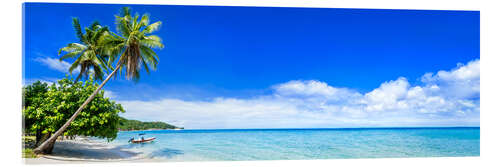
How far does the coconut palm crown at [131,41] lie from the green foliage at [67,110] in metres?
0.93

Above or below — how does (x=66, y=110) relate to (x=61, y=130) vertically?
above

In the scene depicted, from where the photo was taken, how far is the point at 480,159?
5.89 m

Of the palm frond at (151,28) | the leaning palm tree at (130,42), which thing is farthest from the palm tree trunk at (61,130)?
the palm frond at (151,28)

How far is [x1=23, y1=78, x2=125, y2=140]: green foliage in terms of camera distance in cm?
509

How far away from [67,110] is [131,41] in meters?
1.96

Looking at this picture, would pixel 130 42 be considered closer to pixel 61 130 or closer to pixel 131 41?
pixel 131 41

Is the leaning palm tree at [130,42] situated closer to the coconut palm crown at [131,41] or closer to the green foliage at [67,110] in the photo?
the coconut palm crown at [131,41]

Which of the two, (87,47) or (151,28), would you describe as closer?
(151,28)

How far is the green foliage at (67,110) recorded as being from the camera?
16.7 ft

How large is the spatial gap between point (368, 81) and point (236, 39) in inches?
182

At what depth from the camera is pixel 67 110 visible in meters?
5.27

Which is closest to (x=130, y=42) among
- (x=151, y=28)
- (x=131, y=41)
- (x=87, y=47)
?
(x=131, y=41)

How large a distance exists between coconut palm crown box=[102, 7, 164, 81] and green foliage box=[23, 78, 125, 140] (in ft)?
3.07
